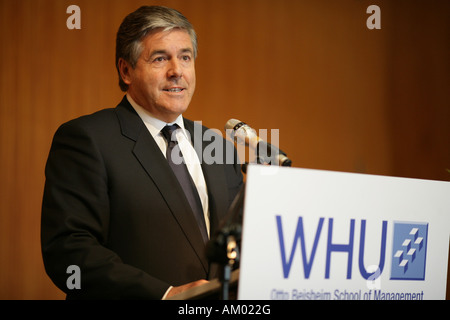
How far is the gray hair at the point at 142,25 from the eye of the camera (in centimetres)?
177

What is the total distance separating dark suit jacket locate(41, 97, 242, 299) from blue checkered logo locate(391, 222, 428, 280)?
0.64 m

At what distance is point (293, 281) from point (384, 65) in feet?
9.39

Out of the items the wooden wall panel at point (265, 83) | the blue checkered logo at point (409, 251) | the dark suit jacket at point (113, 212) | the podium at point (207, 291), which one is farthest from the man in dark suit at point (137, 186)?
the wooden wall panel at point (265, 83)

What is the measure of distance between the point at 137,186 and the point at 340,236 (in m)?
0.73

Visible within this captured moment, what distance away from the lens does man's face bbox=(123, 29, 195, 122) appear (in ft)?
5.85

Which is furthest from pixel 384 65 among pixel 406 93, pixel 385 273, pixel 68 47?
pixel 385 273

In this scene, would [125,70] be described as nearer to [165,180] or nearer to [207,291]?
[165,180]

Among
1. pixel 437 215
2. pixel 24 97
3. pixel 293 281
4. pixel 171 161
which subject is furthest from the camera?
pixel 24 97

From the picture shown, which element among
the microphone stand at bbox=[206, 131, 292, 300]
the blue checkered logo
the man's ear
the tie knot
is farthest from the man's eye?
the blue checkered logo

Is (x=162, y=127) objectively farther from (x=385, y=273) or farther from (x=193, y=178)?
(x=385, y=273)

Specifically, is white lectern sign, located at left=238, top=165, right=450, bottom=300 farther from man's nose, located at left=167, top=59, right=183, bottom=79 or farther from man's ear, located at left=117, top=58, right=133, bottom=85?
man's ear, located at left=117, top=58, right=133, bottom=85

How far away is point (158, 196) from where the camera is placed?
161 cm

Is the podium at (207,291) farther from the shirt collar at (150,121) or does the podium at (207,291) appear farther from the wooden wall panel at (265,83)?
the wooden wall panel at (265,83)

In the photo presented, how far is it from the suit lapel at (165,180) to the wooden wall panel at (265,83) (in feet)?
4.81
